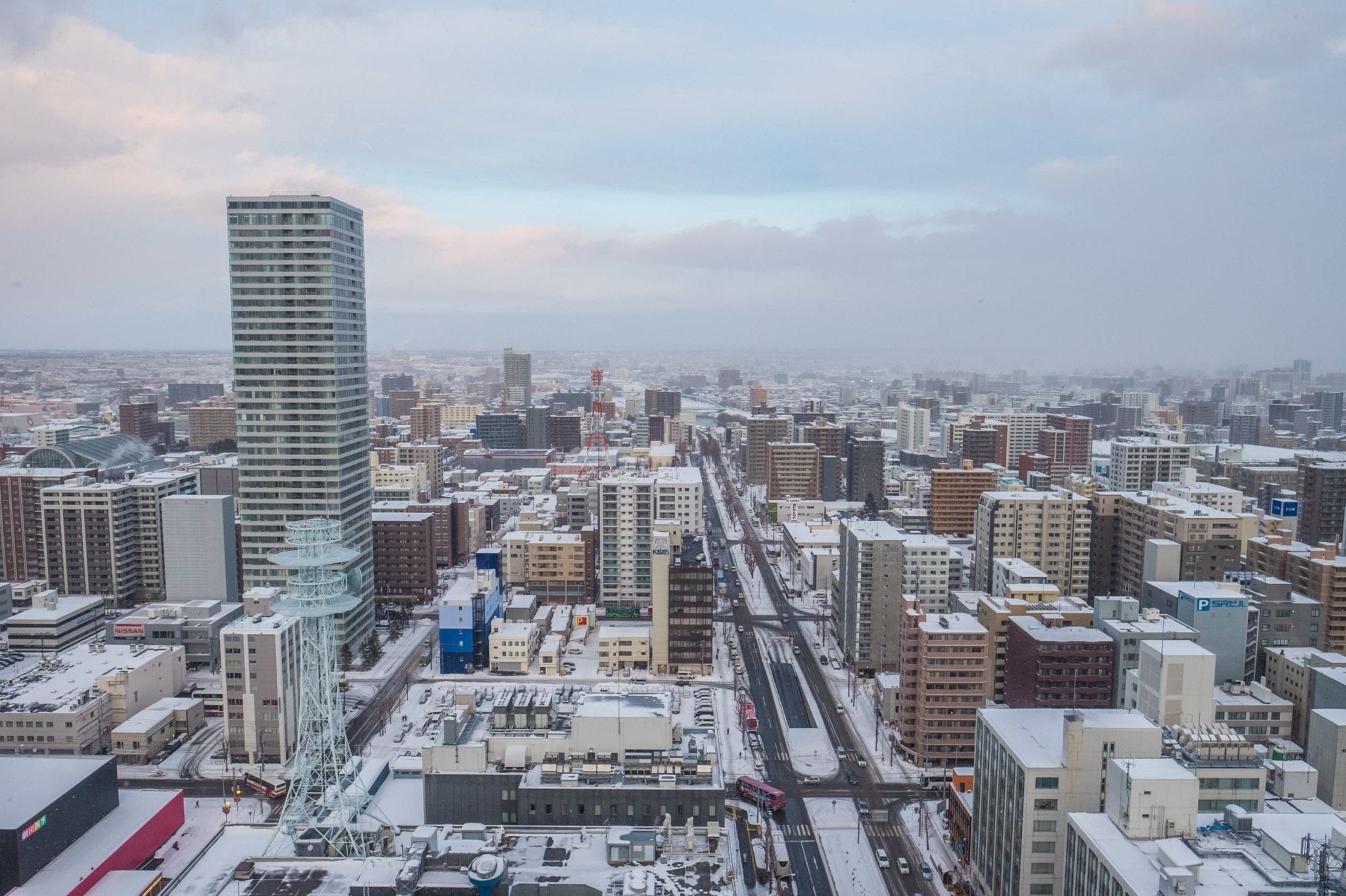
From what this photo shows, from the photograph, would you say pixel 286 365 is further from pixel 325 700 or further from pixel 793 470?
pixel 793 470

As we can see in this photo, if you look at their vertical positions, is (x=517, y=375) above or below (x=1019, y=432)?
above

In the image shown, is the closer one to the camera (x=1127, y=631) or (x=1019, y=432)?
(x=1127, y=631)

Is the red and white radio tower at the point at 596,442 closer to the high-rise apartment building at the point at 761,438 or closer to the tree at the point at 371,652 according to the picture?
the high-rise apartment building at the point at 761,438

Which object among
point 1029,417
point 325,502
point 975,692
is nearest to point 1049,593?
point 975,692

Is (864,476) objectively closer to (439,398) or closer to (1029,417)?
(1029,417)

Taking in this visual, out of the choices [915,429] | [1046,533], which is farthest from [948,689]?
[915,429]

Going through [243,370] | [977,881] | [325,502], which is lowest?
[977,881]

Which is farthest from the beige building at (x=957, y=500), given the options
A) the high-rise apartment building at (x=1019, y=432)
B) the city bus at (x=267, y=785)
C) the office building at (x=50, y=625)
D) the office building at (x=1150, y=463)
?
the office building at (x=50, y=625)
